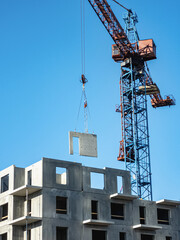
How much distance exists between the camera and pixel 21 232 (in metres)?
59.8

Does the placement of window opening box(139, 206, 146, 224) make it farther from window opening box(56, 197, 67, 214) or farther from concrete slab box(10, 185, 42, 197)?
concrete slab box(10, 185, 42, 197)

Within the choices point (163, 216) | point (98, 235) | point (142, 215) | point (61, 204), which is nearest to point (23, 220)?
point (61, 204)

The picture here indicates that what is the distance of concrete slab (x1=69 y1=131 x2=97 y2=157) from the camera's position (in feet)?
218

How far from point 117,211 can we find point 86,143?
9.31m

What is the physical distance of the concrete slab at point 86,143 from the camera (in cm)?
6632

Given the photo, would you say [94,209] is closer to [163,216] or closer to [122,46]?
[163,216]

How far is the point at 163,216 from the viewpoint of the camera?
66750mm

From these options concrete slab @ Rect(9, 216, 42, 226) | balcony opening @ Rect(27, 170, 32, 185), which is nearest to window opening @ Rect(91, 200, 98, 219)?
concrete slab @ Rect(9, 216, 42, 226)

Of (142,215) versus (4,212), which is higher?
(4,212)

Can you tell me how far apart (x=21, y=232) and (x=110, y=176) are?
38.6 feet

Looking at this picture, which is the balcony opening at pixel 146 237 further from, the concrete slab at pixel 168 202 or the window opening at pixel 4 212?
the window opening at pixel 4 212

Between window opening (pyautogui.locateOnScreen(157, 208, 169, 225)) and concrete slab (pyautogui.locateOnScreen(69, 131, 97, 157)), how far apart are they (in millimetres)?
10351

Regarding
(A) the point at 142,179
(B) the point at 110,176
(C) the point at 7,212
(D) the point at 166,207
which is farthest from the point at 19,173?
(A) the point at 142,179

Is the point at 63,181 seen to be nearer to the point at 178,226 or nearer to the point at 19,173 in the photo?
the point at 19,173
